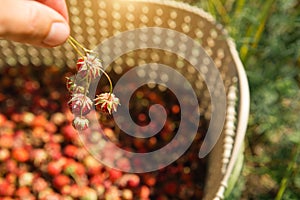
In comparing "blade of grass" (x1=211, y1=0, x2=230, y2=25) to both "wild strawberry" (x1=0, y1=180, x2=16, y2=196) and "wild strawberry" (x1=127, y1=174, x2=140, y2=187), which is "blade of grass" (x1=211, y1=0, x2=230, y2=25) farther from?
"wild strawberry" (x1=0, y1=180, x2=16, y2=196)

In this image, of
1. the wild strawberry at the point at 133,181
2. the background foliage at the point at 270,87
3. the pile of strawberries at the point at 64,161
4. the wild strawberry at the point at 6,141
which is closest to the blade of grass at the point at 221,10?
the background foliage at the point at 270,87

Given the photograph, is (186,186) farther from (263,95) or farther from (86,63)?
(86,63)

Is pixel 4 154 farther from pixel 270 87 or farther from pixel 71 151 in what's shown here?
pixel 270 87

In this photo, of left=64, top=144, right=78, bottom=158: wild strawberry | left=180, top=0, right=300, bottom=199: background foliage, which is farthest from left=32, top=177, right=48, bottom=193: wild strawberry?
left=180, top=0, right=300, bottom=199: background foliage

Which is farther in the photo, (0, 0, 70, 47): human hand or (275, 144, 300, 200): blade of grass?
(275, 144, 300, 200): blade of grass

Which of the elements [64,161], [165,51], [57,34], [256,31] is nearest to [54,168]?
[64,161]

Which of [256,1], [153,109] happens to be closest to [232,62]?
[256,1]

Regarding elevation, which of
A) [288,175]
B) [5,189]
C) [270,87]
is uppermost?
[270,87]
